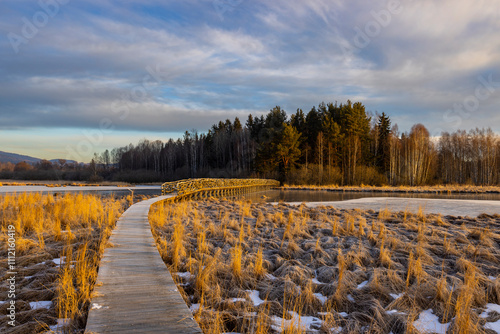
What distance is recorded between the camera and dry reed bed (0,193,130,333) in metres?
3.41

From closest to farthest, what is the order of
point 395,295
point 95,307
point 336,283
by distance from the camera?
point 95,307, point 395,295, point 336,283

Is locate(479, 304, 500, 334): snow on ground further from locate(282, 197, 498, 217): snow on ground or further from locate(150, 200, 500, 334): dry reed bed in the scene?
locate(282, 197, 498, 217): snow on ground

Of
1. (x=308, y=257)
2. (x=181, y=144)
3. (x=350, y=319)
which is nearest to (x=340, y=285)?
(x=350, y=319)

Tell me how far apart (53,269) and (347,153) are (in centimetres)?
3997

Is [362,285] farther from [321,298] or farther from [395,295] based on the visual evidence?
[321,298]

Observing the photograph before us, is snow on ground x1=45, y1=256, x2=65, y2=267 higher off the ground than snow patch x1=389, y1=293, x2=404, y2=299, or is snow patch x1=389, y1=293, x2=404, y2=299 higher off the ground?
snow on ground x1=45, y1=256, x2=65, y2=267

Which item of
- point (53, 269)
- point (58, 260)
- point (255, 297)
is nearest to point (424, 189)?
point (255, 297)

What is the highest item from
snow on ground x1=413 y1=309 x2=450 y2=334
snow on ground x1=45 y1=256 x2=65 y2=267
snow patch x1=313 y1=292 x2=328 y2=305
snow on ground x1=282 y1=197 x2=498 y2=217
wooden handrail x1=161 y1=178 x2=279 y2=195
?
wooden handrail x1=161 y1=178 x2=279 y2=195

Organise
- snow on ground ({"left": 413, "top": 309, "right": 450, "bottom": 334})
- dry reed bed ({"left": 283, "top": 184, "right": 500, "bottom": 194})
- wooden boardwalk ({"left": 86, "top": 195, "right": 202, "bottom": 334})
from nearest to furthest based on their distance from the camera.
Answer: wooden boardwalk ({"left": 86, "top": 195, "right": 202, "bottom": 334}) → snow on ground ({"left": 413, "top": 309, "right": 450, "bottom": 334}) → dry reed bed ({"left": 283, "top": 184, "right": 500, "bottom": 194})

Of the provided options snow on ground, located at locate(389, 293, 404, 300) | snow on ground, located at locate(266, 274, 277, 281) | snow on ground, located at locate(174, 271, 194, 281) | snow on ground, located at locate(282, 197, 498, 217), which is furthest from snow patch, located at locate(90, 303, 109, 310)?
snow on ground, located at locate(282, 197, 498, 217)

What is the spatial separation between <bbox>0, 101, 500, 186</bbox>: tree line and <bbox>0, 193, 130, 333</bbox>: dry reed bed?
105ft

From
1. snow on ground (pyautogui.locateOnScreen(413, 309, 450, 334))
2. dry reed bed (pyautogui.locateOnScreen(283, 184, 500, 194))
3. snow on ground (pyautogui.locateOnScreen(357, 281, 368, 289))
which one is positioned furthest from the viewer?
dry reed bed (pyautogui.locateOnScreen(283, 184, 500, 194))

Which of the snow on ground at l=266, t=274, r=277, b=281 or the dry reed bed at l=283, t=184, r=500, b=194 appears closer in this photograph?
the snow on ground at l=266, t=274, r=277, b=281

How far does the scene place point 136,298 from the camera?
3420 mm
